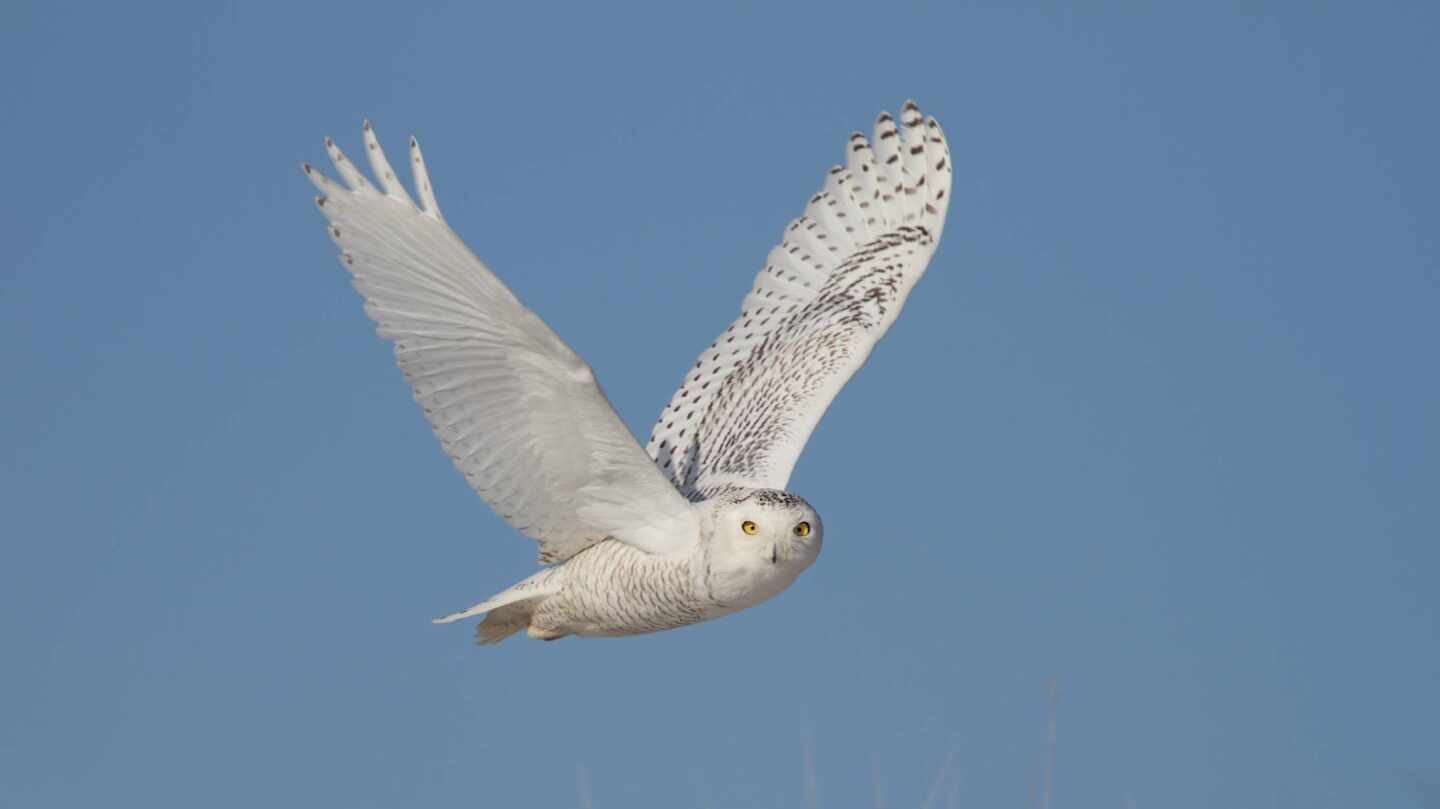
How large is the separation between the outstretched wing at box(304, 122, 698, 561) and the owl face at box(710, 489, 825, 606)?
23cm

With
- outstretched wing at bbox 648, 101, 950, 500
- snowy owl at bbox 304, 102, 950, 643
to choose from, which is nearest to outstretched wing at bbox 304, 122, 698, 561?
snowy owl at bbox 304, 102, 950, 643

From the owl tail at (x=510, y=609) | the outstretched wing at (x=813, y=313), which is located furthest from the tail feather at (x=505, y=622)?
the outstretched wing at (x=813, y=313)

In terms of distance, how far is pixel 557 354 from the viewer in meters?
6.79

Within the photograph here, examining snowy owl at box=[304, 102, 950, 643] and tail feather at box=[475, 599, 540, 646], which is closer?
snowy owl at box=[304, 102, 950, 643]

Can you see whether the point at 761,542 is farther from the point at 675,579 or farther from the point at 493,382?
the point at 493,382

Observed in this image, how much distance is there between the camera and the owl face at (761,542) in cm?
691

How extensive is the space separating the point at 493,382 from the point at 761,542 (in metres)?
1.03

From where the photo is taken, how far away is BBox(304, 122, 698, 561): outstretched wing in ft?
22.1

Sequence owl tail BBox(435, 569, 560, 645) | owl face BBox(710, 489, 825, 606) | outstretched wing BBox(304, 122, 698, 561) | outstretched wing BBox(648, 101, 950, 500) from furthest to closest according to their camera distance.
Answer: outstretched wing BBox(648, 101, 950, 500)
owl tail BBox(435, 569, 560, 645)
owl face BBox(710, 489, 825, 606)
outstretched wing BBox(304, 122, 698, 561)

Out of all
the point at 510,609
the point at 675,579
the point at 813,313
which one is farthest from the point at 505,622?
the point at 813,313

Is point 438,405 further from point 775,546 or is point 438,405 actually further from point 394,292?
point 775,546

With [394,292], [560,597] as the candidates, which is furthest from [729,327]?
[394,292]

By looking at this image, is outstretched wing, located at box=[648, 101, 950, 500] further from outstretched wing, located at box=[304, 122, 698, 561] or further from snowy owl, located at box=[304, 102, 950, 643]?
outstretched wing, located at box=[304, 122, 698, 561]

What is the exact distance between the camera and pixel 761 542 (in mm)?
6918
